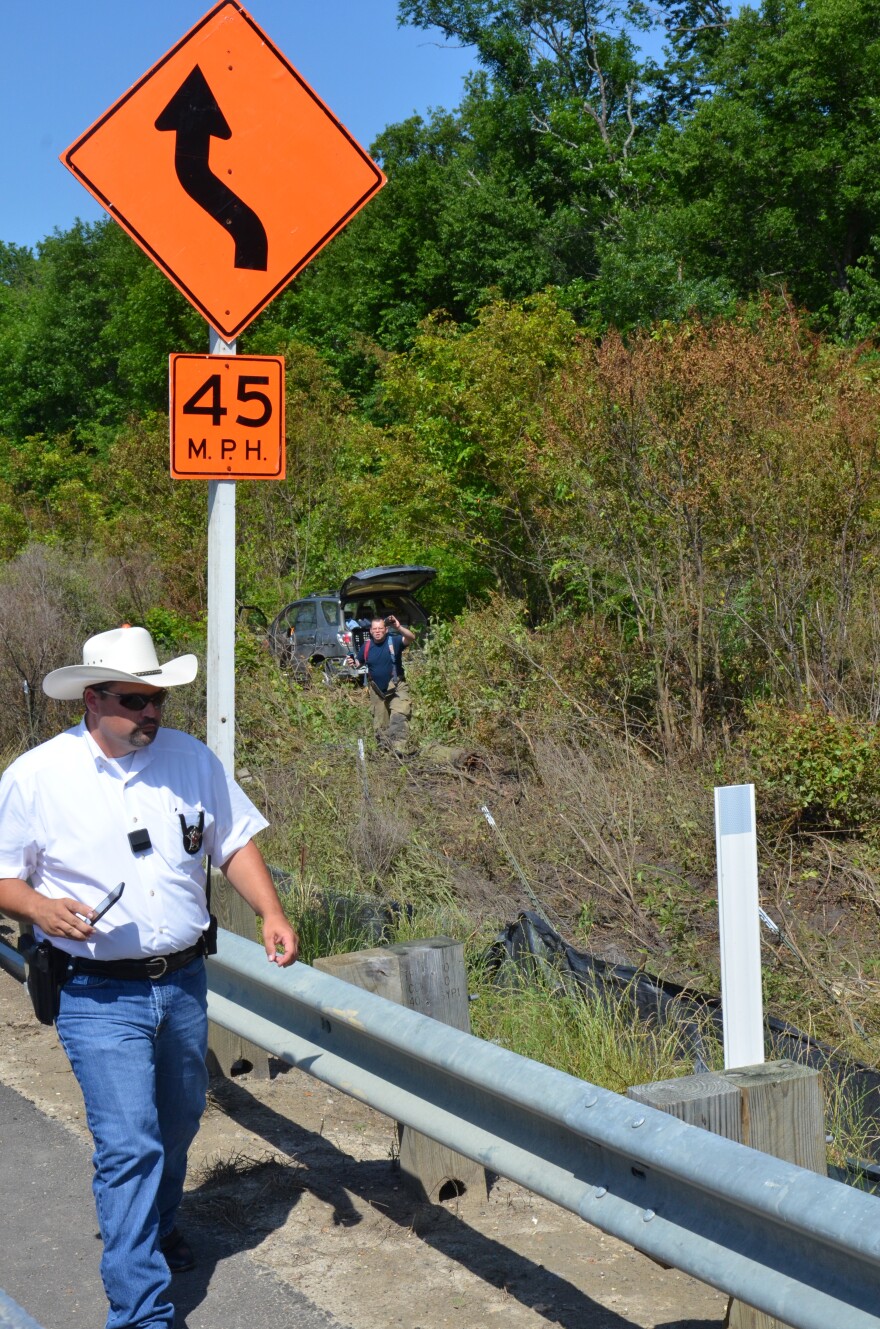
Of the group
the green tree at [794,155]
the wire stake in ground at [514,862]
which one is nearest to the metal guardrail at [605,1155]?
the wire stake in ground at [514,862]

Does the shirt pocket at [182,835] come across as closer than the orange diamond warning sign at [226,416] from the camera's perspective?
Yes

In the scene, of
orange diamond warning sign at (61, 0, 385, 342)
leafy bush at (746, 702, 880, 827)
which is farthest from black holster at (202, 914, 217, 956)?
leafy bush at (746, 702, 880, 827)

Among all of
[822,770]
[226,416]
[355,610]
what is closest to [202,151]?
[226,416]

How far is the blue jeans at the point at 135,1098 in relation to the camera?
12.2ft

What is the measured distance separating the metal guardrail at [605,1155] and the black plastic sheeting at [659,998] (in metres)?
1.39

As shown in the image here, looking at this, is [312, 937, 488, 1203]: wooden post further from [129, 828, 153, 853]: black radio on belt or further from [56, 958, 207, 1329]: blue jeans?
[129, 828, 153, 853]: black radio on belt

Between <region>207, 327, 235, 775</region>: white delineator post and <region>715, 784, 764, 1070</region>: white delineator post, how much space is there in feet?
6.84

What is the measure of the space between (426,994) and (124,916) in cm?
118

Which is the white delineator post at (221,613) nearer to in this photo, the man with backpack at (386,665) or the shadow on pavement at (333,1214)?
the shadow on pavement at (333,1214)

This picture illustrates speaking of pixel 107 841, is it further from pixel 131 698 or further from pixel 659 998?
pixel 659 998

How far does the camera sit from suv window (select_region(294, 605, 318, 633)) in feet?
72.1

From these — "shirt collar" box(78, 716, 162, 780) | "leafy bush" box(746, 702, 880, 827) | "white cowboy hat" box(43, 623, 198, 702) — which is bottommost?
"leafy bush" box(746, 702, 880, 827)

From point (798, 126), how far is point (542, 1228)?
28069mm

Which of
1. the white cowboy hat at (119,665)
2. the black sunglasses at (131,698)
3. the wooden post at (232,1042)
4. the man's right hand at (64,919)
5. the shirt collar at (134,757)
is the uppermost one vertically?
the white cowboy hat at (119,665)
